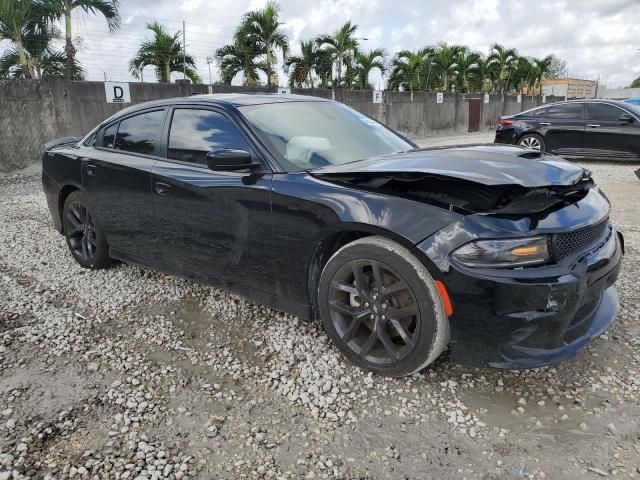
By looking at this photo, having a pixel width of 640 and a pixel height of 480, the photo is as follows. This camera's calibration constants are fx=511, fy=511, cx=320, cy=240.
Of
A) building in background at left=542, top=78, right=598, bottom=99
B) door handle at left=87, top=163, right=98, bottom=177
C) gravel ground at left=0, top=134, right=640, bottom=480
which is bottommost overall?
gravel ground at left=0, top=134, right=640, bottom=480

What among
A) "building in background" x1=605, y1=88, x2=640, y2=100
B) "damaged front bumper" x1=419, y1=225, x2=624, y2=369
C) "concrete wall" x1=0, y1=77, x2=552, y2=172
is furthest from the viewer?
"building in background" x1=605, y1=88, x2=640, y2=100

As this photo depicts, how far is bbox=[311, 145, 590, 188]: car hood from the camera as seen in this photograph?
2494 mm

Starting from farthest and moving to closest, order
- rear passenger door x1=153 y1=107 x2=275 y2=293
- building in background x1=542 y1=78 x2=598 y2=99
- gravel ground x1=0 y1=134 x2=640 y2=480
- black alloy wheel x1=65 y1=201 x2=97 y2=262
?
building in background x1=542 y1=78 x2=598 y2=99, black alloy wheel x1=65 y1=201 x2=97 y2=262, rear passenger door x1=153 y1=107 x2=275 y2=293, gravel ground x1=0 y1=134 x2=640 y2=480

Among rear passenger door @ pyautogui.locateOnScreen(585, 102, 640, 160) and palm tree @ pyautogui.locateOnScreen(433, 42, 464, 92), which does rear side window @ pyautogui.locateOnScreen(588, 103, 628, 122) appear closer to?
rear passenger door @ pyautogui.locateOnScreen(585, 102, 640, 160)

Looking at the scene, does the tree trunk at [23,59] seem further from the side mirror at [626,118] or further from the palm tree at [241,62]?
the side mirror at [626,118]

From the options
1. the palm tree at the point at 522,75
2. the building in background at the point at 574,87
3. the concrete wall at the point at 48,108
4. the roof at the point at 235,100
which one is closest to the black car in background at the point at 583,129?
the concrete wall at the point at 48,108

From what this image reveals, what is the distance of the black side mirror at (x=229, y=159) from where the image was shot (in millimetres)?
2914

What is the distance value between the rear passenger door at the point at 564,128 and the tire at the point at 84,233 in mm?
9938

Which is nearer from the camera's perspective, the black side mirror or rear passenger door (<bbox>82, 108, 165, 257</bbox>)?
the black side mirror

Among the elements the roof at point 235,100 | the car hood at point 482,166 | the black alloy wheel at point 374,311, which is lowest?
the black alloy wheel at point 374,311

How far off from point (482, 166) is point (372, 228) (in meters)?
0.65

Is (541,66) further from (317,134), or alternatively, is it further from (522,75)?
(317,134)

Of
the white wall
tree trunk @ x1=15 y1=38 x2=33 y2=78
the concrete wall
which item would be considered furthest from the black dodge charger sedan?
the white wall

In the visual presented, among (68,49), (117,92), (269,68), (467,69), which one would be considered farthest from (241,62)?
(467,69)
